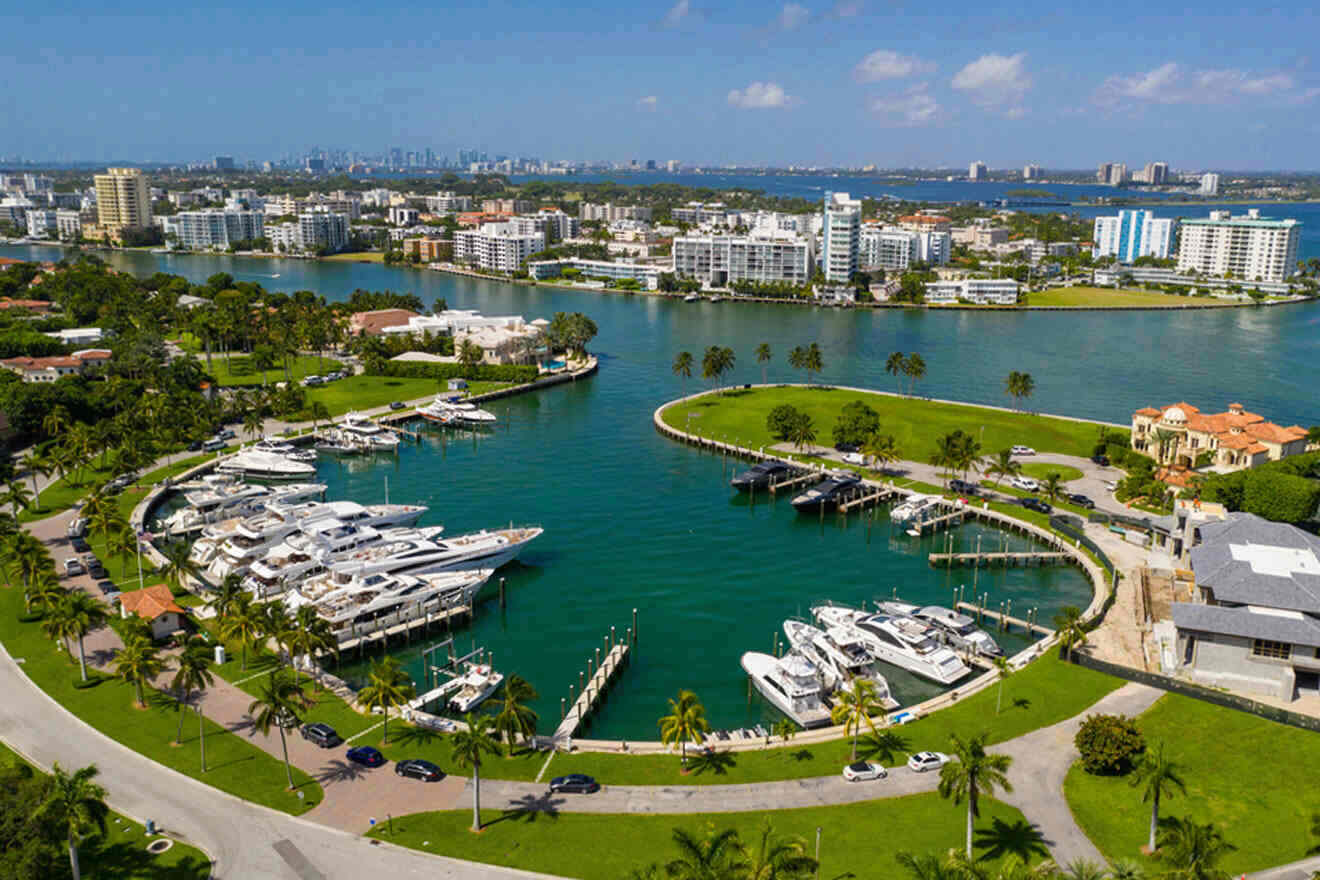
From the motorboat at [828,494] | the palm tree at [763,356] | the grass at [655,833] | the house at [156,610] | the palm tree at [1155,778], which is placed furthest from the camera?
the palm tree at [763,356]

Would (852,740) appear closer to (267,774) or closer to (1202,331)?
(267,774)

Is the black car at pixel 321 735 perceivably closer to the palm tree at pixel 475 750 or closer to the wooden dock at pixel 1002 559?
the palm tree at pixel 475 750

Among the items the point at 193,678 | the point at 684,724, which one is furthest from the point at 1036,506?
the point at 193,678

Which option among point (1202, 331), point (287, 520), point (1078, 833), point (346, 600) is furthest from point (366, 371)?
point (1202, 331)

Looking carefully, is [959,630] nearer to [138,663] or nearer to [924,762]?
[924,762]

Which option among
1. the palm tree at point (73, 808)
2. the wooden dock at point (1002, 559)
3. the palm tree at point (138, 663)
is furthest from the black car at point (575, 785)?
the wooden dock at point (1002, 559)

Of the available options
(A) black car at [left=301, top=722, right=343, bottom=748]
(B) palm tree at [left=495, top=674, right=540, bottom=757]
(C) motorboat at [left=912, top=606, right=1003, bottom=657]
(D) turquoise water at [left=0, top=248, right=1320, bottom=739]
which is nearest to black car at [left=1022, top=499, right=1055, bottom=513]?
(D) turquoise water at [left=0, top=248, right=1320, bottom=739]

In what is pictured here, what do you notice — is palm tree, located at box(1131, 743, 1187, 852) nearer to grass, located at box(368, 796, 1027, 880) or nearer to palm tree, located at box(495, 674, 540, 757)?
grass, located at box(368, 796, 1027, 880)
